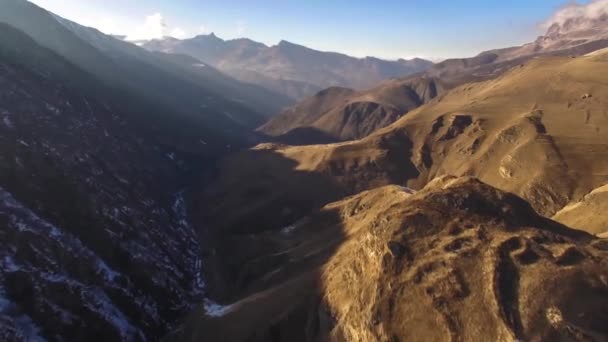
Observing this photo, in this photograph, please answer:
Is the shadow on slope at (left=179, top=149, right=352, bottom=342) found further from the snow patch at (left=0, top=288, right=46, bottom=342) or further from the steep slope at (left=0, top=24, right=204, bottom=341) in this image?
the snow patch at (left=0, top=288, right=46, bottom=342)

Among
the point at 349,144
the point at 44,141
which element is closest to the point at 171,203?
the point at 44,141

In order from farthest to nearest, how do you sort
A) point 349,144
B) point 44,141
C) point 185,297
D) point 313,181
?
1. point 349,144
2. point 313,181
3. point 44,141
4. point 185,297

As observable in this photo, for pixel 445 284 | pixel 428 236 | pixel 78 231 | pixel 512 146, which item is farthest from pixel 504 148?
pixel 78 231

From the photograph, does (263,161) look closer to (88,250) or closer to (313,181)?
(313,181)

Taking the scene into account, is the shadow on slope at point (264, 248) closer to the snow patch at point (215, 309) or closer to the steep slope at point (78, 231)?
the snow patch at point (215, 309)

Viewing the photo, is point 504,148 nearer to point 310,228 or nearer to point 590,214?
point 590,214

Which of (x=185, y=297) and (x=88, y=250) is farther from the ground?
(x=88, y=250)

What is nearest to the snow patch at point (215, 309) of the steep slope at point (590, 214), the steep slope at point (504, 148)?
the steep slope at point (504, 148)
